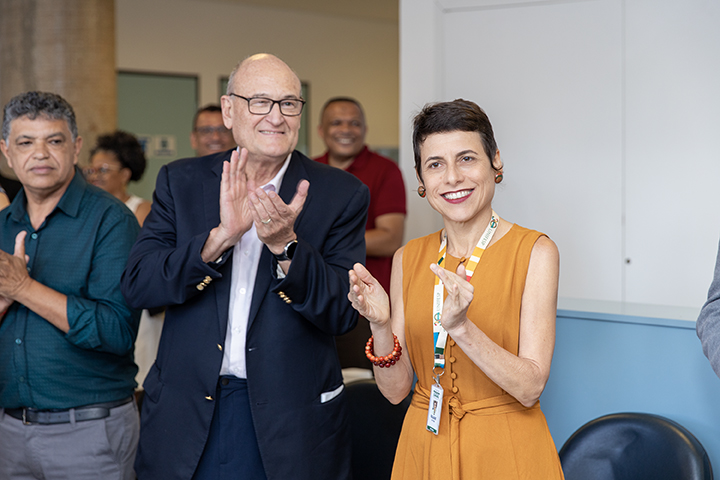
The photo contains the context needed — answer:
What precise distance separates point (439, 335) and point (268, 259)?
0.51 meters

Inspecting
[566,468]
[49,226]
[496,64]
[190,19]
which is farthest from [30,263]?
[190,19]

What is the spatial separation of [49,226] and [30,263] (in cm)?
13

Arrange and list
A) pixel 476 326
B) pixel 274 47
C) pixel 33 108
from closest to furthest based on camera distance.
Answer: pixel 476 326 → pixel 33 108 → pixel 274 47

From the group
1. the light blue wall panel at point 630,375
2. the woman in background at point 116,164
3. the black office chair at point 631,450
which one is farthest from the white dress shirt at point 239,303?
the woman in background at point 116,164

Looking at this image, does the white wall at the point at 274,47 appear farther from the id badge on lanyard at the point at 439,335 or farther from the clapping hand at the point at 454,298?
the clapping hand at the point at 454,298

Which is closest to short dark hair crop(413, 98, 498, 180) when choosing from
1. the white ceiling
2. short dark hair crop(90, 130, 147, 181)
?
short dark hair crop(90, 130, 147, 181)

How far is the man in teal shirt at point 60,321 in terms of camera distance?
80.4 inches

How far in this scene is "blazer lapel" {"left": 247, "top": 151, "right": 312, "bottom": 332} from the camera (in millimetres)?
1709

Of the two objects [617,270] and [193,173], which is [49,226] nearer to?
[193,173]

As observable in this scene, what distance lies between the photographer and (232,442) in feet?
5.66

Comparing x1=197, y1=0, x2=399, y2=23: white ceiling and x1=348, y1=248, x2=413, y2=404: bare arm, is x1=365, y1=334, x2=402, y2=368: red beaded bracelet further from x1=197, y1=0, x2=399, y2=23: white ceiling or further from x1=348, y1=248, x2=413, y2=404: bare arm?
x1=197, y1=0, x2=399, y2=23: white ceiling

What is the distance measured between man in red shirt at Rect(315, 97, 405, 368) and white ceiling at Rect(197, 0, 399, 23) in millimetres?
4499

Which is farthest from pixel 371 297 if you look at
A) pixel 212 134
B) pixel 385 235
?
pixel 212 134

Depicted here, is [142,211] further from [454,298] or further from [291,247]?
[454,298]
